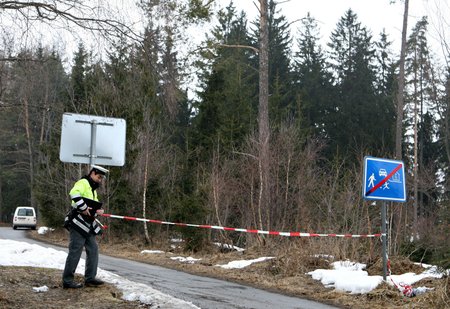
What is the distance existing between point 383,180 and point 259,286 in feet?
11.2

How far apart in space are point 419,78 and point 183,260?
124 ft

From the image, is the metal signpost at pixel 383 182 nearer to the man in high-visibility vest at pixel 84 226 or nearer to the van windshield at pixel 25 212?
the man in high-visibility vest at pixel 84 226

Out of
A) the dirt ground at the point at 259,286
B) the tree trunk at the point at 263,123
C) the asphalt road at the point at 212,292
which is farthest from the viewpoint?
the tree trunk at the point at 263,123

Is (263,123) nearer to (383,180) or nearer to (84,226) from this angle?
(383,180)

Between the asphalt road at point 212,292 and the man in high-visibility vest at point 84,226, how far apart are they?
1.64 m

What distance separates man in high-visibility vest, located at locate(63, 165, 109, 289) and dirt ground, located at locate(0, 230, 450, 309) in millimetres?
218

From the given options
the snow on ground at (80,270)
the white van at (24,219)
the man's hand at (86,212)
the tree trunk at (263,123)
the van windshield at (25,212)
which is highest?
the tree trunk at (263,123)

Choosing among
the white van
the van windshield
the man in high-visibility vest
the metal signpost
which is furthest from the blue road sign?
the van windshield

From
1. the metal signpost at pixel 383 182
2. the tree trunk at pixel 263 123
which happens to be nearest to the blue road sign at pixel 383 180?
the metal signpost at pixel 383 182

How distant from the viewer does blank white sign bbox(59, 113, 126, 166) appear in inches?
328

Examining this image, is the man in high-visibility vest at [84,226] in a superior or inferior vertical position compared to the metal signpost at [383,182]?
inferior

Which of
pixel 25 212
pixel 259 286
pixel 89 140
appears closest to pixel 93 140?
pixel 89 140

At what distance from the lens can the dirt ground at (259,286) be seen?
24.8ft

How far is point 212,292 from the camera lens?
10.5 metres
